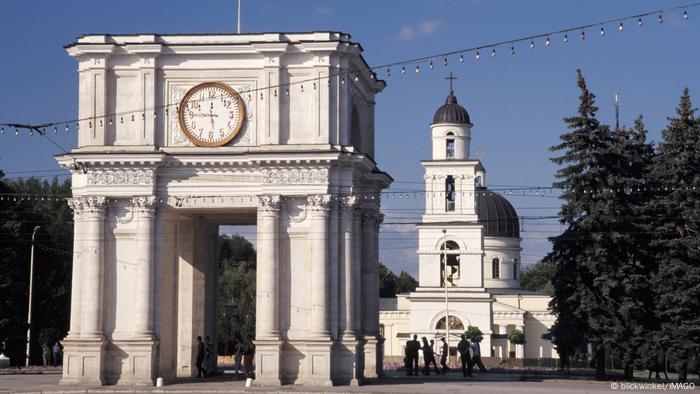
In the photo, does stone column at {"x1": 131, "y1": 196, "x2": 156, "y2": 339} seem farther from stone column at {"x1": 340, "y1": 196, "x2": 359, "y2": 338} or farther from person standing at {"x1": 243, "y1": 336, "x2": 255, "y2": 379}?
stone column at {"x1": 340, "y1": 196, "x2": 359, "y2": 338}

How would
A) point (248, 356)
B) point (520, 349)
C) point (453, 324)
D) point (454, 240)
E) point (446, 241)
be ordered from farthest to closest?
point (520, 349) → point (453, 324) → point (446, 241) → point (454, 240) → point (248, 356)

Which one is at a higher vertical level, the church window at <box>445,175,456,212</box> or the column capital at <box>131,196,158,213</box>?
the church window at <box>445,175,456,212</box>

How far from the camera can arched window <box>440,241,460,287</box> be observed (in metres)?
105

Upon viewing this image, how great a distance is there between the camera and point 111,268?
44844 millimetres

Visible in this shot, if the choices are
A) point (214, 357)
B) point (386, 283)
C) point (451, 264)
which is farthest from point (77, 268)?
point (386, 283)

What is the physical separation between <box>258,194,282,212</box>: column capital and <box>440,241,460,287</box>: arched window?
60.0 metres

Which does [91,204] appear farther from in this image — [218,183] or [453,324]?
[453,324]

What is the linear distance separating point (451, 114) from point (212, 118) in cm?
5805

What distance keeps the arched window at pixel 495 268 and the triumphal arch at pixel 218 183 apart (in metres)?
73.0

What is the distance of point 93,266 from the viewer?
146ft

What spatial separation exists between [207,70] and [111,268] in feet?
24.4

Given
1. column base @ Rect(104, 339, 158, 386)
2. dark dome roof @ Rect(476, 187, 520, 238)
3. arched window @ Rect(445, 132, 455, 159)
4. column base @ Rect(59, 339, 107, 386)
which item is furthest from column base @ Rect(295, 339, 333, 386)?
dark dome roof @ Rect(476, 187, 520, 238)

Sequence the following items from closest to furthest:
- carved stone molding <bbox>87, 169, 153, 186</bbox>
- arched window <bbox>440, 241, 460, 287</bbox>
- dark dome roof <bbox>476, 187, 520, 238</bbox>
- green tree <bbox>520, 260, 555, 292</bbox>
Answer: carved stone molding <bbox>87, 169, 153, 186</bbox>, arched window <bbox>440, 241, 460, 287</bbox>, dark dome roof <bbox>476, 187, 520, 238</bbox>, green tree <bbox>520, 260, 555, 292</bbox>

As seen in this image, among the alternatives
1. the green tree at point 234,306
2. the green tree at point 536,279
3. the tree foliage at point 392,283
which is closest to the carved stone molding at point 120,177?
the green tree at point 234,306
